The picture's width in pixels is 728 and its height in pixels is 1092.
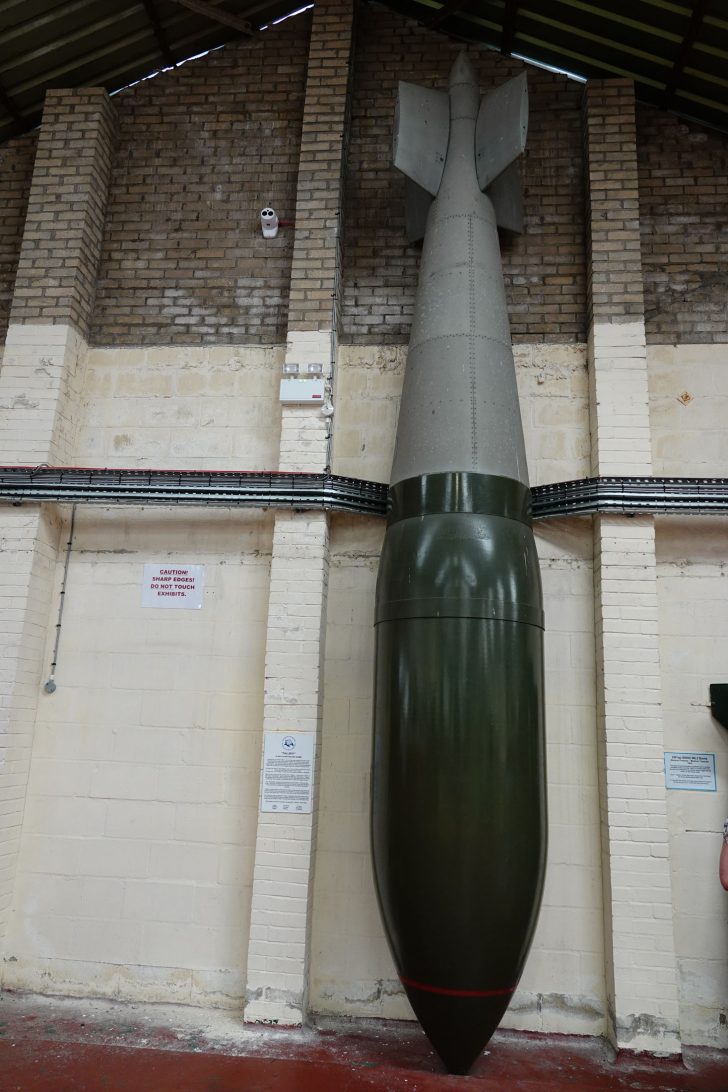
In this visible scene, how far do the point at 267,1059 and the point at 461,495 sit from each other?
2.27 meters

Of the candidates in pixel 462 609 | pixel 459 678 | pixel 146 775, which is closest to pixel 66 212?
pixel 146 775

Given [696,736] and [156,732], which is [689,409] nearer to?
[696,736]

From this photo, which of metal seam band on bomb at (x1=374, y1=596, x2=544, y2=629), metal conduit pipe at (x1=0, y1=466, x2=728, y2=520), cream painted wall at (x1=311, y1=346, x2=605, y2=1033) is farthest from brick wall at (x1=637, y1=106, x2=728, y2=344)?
metal seam band on bomb at (x1=374, y1=596, x2=544, y2=629)

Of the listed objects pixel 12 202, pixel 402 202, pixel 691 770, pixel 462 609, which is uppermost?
pixel 12 202

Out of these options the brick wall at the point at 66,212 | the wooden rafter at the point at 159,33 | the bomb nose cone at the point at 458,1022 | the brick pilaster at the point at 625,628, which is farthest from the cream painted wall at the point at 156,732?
the wooden rafter at the point at 159,33

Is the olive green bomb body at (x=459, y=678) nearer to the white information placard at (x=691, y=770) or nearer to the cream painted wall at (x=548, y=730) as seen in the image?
the cream painted wall at (x=548, y=730)

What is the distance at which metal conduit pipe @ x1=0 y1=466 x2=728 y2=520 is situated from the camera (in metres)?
3.43

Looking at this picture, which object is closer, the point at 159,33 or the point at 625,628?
the point at 625,628

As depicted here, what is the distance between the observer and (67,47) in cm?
A: 416

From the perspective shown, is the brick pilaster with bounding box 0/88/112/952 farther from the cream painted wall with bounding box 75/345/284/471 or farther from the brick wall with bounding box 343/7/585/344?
the brick wall with bounding box 343/7/585/344

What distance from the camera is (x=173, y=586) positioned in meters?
3.73

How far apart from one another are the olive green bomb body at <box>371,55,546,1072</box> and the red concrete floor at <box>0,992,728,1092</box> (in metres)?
0.29

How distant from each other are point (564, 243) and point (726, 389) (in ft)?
3.79

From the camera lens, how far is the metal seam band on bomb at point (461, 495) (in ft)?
9.57
